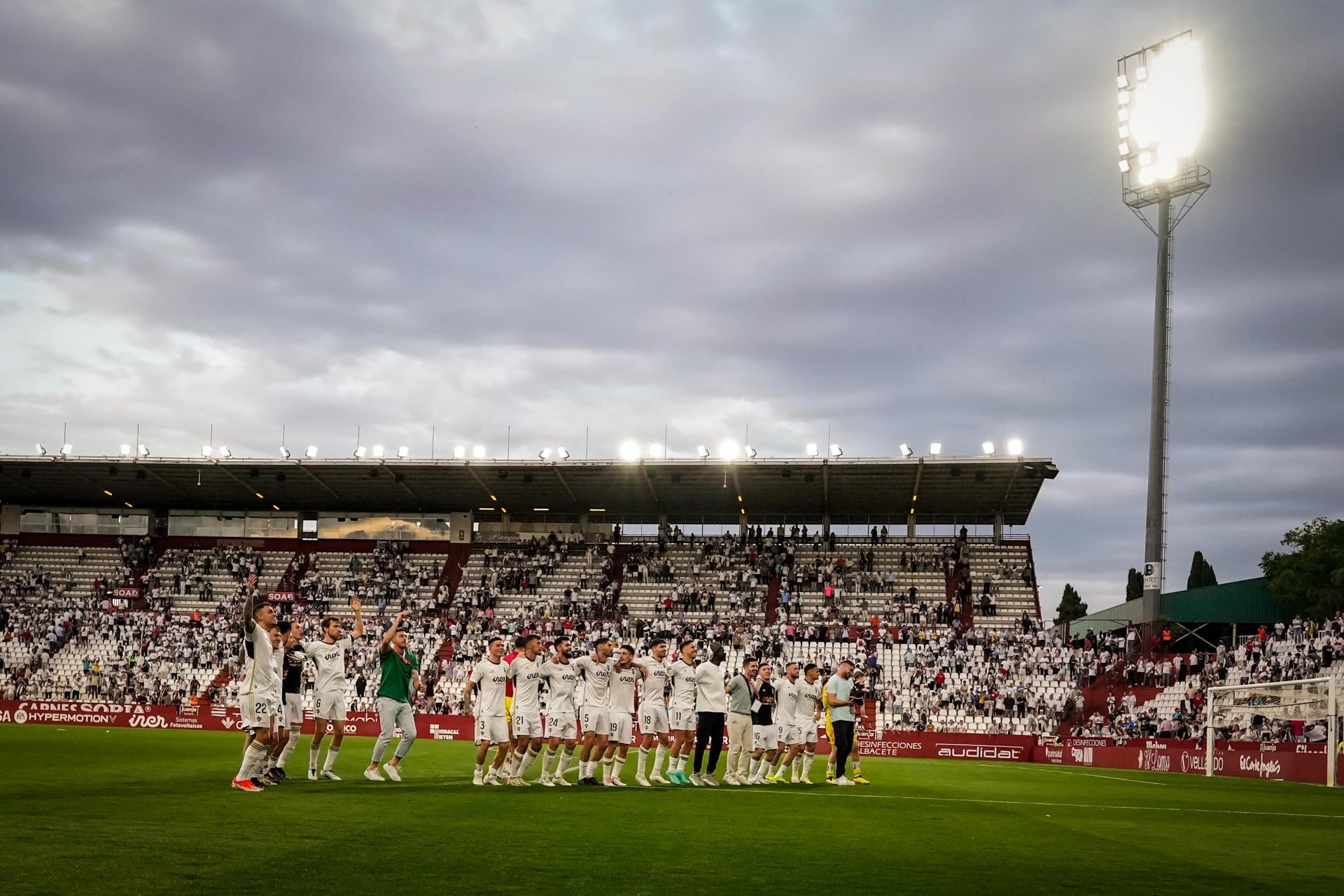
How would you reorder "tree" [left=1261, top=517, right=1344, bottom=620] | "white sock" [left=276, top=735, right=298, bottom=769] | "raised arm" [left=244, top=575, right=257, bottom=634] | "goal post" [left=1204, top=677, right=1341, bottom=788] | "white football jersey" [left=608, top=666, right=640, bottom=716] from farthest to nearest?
"tree" [left=1261, top=517, right=1344, bottom=620] < "goal post" [left=1204, top=677, right=1341, bottom=788] < "white football jersey" [left=608, top=666, right=640, bottom=716] < "white sock" [left=276, top=735, right=298, bottom=769] < "raised arm" [left=244, top=575, right=257, bottom=634]

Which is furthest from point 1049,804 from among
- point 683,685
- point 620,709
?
point 620,709

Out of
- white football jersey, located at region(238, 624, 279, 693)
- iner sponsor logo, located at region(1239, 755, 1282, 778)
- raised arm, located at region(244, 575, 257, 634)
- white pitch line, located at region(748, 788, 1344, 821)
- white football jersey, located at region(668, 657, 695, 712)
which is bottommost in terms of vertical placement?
iner sponsor logo, located at region(1239, 755, 1282, 778)

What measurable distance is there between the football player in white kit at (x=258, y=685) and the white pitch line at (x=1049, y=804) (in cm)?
697

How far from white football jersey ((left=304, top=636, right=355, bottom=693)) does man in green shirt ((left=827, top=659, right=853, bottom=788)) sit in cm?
813

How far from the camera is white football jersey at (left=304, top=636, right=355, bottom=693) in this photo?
59.3ft

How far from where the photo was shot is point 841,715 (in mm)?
20875

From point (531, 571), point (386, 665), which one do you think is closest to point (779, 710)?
point (386, 665)

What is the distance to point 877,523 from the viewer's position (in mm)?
62688

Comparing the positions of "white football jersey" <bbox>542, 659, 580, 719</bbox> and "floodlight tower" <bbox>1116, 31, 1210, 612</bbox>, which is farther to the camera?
"floodlight tower" <bbox>1116, 31, 1210, 612</bbox>

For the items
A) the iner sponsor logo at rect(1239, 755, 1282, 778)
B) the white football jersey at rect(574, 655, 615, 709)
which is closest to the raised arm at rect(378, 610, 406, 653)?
the white football jersey at rect(574, 655, 615, 709)

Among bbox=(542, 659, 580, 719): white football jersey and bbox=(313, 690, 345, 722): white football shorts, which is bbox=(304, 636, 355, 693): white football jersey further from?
bbox=(542, 659, 580, 719): white football jersey

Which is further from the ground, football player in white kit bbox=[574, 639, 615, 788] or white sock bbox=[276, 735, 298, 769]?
football player in white kit bbox=[574, 639, 615, 788]

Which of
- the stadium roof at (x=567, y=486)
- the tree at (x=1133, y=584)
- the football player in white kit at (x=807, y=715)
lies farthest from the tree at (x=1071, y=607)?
the football player in white kit at (x=807, y=715)

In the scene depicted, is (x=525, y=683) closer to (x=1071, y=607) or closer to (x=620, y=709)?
(x=620, y=709)
